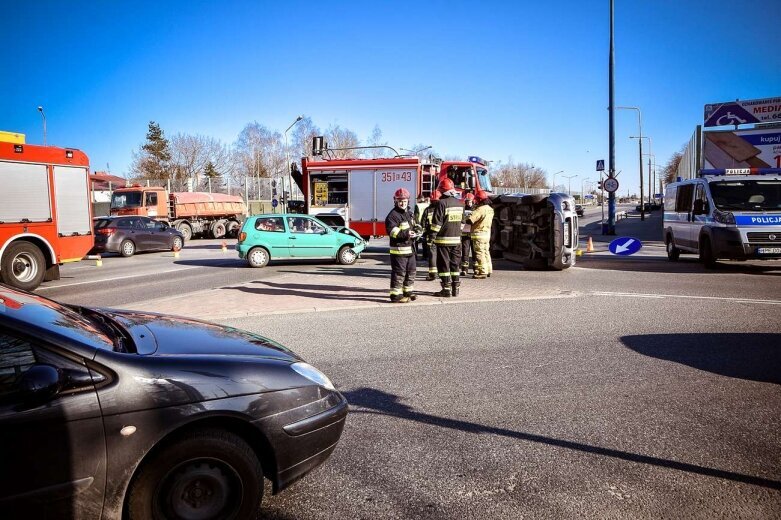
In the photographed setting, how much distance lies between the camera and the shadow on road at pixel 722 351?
5.37 metres

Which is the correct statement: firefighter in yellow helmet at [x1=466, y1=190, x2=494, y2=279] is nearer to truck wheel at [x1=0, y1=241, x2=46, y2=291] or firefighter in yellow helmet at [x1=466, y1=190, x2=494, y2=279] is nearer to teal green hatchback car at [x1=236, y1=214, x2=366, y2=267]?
teal green hatchback car at [x1=236, y1=214, x2=366, y2=267]

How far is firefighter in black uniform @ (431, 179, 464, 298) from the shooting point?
31.2 ft

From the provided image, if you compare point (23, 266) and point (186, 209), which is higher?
point (186, 209)

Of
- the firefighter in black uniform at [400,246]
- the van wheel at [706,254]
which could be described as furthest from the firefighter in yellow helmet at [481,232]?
the van wheel at [706,254]

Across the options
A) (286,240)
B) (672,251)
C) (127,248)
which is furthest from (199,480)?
(127,248)

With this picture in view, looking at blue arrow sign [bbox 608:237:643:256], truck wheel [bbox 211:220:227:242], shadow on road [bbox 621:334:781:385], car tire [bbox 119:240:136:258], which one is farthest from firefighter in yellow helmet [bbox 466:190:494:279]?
truck wheel [bbox 211:220:227:242]

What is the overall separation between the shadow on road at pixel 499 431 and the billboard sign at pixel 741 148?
30500 millimetres

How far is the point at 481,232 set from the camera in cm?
1238

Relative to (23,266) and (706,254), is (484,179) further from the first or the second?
(23,266)

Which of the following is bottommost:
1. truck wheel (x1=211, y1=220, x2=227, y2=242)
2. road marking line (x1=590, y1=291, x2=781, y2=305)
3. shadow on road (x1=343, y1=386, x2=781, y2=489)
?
shadow on road (x1=343, y1=386, x2=781, y2=489)

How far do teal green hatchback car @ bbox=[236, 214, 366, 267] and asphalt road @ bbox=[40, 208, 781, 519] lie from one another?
7310mm

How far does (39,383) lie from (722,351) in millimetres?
6275

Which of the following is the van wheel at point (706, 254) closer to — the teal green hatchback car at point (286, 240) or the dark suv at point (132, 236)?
the teal green hatchback car at point (286, 240)

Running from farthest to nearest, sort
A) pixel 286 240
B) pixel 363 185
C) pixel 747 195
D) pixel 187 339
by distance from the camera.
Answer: pixel 363 185 → pixel 286 240 → pixel 747 195 → pixel 187 339
